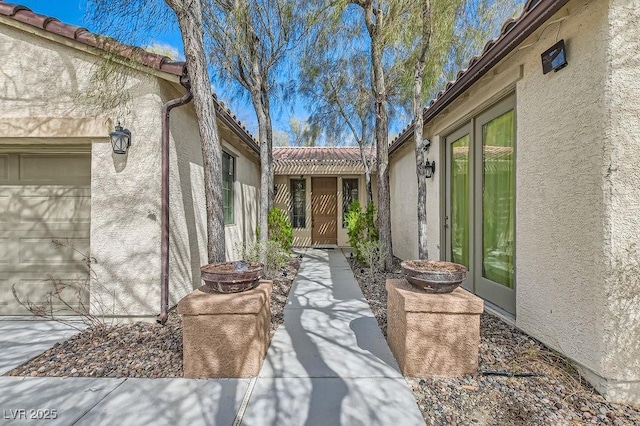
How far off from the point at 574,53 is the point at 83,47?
586 centimetres

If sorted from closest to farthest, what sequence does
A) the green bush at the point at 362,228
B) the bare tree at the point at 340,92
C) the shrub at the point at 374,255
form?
the shrub at the point at 374,255, the green bush at the point at 362,228, the bare tree at the point at 340,92

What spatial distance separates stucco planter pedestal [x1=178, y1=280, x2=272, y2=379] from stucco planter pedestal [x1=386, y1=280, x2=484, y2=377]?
151 cm

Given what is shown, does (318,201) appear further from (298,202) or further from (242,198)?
(242,198)

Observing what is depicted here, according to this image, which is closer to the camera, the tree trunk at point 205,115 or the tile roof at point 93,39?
the tree trunk at point 205,115

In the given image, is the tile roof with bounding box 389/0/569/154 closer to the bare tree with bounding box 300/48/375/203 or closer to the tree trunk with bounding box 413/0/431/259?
the tree trunk with bounding box 413/0/431/259

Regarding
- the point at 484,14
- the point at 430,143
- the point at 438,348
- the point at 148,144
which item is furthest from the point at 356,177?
the point at 438,348

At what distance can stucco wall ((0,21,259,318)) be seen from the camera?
4.23 m

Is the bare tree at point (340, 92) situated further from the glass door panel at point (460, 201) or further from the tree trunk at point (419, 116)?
the glass door panel at point (460, 201)

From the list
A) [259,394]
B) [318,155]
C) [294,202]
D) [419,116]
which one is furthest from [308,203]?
[259,394]

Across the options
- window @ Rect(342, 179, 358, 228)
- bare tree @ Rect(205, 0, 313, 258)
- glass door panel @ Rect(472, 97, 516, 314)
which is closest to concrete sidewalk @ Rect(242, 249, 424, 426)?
glass door panel @ Rect(472, 97, 516, 314)

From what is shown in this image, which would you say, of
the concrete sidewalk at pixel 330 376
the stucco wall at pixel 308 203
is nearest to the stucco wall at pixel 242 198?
the stucco wall at pixel 308 203

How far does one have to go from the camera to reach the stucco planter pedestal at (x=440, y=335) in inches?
116

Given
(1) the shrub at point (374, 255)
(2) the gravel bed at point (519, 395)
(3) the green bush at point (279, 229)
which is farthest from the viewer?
(3) the green bush at point (279, 229)

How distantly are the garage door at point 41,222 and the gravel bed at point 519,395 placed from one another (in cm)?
505
